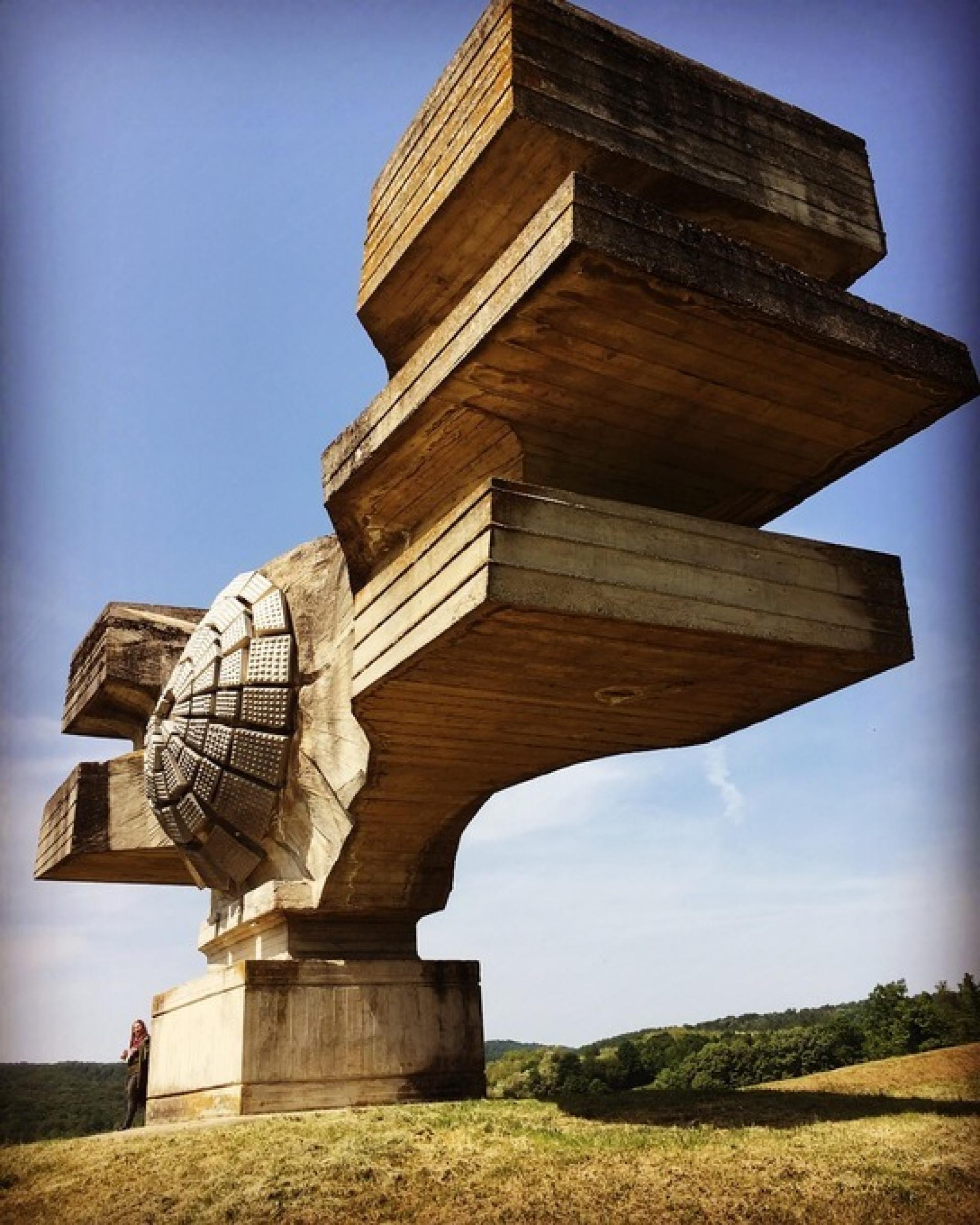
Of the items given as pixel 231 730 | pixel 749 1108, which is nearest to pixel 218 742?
pixel 231 730

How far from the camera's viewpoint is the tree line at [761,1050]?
12.3m

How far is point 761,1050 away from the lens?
13250 mm

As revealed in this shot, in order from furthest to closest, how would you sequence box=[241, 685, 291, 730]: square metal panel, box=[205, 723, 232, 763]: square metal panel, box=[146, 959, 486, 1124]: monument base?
1. box=[205, 723, 232, 763]: square metal panel
2. box=[241, 685, 291, 730]: square metal panel
3. box=[146, 959, 486, 1124]: monument base

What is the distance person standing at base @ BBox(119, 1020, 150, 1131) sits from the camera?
1051cm

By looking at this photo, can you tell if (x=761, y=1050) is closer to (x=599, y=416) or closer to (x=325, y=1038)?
(x=325, y=1038)

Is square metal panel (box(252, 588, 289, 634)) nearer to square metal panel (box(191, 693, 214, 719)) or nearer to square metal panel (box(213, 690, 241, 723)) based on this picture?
square metal panel (box(213, 690, 241, 723))

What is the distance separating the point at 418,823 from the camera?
26.5 ft

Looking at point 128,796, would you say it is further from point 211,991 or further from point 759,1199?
point 759,1199

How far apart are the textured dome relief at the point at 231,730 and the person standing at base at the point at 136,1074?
2405mm

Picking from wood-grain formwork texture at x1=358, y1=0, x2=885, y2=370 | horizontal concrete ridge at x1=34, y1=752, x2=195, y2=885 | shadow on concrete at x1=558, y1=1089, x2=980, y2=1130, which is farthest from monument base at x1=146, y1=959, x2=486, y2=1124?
wood-grain formwork texture at x1=358, y1=0, x2=885, y2=370

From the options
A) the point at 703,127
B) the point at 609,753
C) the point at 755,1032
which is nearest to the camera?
the point at 703,127

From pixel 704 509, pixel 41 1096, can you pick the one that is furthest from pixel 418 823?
pixel 41 1096

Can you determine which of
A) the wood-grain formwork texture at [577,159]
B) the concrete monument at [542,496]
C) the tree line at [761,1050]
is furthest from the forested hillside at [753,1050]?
the wood-grain formwork texture at [577,159]

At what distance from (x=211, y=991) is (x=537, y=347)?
561 centimetres
